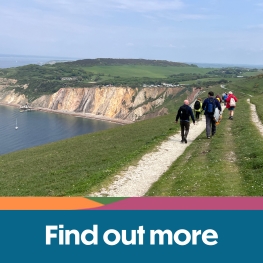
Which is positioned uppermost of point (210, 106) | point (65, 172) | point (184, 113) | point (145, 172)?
point (210, 106)

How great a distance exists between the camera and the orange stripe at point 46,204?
683 centimetres

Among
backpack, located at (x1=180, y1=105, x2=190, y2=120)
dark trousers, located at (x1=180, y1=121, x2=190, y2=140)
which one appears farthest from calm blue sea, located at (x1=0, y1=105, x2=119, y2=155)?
backpack, located at (x1=180, y1=105, x2=190, y2=120)

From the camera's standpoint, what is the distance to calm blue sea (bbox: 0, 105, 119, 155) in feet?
330

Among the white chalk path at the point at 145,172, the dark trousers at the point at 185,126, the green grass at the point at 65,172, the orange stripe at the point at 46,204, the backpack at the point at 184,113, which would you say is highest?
the backpack at the point at 184,113

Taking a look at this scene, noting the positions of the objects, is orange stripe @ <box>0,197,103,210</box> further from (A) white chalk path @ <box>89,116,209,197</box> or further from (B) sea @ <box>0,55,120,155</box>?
(B) sea @ <box>0,55,120,155</box>

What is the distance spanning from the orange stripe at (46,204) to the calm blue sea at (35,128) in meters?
82.1

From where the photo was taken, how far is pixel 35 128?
128 metres

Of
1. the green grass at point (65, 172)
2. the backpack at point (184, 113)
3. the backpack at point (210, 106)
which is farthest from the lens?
the backpack at point (210, 106)

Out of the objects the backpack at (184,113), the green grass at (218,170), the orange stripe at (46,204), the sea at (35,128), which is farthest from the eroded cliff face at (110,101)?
the orange stripe at (46,204)

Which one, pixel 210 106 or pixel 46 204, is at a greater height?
pixel 210 106

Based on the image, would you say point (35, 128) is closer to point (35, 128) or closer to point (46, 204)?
point (35, 128)

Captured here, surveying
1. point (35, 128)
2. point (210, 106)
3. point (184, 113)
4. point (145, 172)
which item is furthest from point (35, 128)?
point (145, 172)

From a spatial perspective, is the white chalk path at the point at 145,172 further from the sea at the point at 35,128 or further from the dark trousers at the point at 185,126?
the sea at the point at 35,128

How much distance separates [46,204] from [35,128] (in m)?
127
